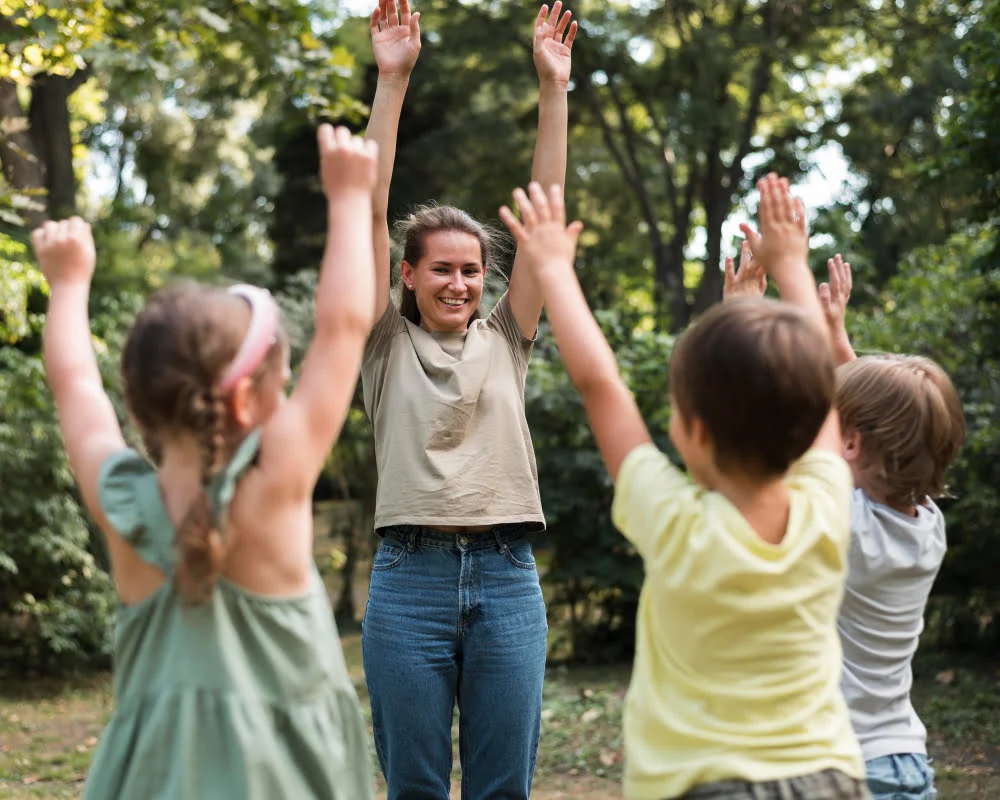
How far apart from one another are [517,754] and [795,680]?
1.16 m

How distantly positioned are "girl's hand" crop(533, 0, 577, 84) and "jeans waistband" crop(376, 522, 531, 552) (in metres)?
1.09

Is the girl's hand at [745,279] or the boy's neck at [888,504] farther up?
the girl's hand at [745,279]

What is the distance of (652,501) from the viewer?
1.76 meters

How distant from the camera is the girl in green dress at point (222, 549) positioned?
174 centimetres

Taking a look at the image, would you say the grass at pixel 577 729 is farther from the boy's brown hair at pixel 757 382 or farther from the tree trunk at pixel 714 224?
the tree trunk at pixel 714 224

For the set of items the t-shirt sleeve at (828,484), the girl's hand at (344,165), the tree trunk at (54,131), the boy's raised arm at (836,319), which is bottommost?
the t-shirt sleeve at (828,484)

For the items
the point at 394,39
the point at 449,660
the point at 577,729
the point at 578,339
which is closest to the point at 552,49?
the point at 394,39

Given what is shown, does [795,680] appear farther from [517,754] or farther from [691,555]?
[517,754]

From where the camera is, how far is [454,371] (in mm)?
2791

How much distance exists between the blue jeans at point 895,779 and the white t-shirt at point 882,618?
0.05ft

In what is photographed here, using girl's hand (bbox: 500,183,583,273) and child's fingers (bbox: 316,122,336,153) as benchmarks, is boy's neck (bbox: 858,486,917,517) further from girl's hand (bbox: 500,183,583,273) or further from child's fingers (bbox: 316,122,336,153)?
child's fingers (bbox: 316,122,336,153)

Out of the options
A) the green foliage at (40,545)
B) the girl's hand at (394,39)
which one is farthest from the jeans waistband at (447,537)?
the green foliage at (40,545)

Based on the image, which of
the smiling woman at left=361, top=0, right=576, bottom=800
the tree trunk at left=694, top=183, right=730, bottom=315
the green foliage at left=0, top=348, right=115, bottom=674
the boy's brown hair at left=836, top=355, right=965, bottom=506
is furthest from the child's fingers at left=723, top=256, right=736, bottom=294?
the tree trunk at left=694, top=183, right=730, bottom=315

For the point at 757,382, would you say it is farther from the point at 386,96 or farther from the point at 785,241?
A: the point at 386,96
